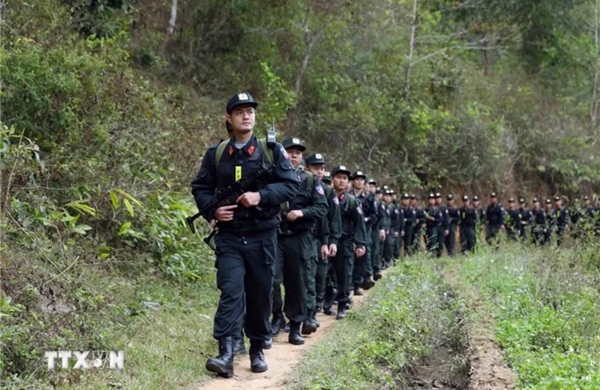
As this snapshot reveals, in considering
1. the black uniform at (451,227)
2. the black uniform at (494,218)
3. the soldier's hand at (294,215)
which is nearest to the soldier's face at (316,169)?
the soldier's hand at (294,215)

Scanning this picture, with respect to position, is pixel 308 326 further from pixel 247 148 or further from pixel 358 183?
pixel 358 183

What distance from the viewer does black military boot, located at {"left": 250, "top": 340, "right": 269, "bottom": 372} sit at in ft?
20.8

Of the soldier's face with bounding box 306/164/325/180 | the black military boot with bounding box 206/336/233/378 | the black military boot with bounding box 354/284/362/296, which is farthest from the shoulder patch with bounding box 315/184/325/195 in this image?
the black military boot with bounding box 354/284/362/296

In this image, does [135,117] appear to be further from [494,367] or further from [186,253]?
[494,367]

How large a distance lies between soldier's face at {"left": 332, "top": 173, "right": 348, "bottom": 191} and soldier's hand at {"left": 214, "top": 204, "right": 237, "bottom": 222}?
4.28m

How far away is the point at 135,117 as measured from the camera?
10750mm

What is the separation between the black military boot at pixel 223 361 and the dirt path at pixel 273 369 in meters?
0.07

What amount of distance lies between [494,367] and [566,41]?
2537cm

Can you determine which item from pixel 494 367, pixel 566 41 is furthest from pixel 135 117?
pixel 566 41

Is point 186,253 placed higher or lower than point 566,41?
lower

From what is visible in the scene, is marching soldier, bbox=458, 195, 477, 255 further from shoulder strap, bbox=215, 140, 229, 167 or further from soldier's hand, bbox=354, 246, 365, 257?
shoulder strap, bbox=215, 140, 229, 167

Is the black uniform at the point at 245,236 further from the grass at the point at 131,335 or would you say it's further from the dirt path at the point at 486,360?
the dirt path at the point at 486,360

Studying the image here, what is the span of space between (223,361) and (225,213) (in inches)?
48.0

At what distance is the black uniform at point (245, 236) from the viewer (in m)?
5.93
